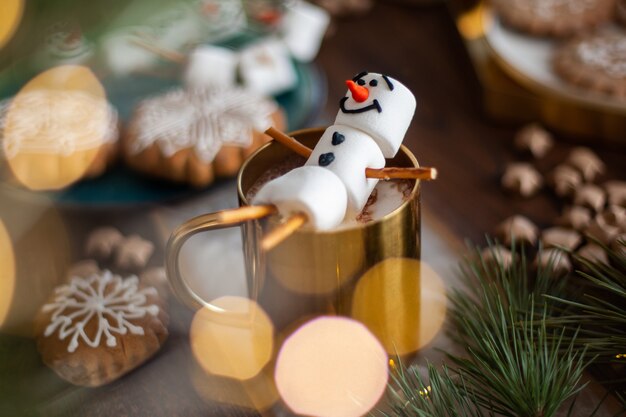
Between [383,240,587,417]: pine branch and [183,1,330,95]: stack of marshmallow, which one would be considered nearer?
[383,240,587,417]: pine branch

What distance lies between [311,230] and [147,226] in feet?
1.19

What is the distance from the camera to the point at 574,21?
1008 mm

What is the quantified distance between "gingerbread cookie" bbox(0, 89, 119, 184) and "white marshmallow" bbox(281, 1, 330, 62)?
0.28 meters

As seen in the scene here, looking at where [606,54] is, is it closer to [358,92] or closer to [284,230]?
[358,92]

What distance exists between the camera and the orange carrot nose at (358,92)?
0.53m

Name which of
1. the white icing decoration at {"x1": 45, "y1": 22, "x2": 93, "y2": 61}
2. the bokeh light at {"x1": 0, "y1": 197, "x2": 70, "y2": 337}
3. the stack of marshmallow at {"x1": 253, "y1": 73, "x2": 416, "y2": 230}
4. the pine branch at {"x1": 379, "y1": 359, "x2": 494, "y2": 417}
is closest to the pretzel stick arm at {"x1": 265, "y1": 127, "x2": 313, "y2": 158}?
the stack of marshmallow at {"x1": 253, "y1": 73, "x2": 416, "y2": 230}

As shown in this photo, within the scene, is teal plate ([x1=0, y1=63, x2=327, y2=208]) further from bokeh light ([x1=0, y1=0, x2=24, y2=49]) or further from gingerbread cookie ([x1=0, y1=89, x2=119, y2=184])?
bokeh light ([x1=0, y1=0, x2=24, y2=49])

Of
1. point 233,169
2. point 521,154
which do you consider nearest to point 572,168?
point 521,154

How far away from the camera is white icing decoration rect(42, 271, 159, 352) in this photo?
644 mm

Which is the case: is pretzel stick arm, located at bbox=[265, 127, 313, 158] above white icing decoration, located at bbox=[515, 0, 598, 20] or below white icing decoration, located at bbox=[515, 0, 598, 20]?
above

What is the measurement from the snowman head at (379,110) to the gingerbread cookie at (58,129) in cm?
42

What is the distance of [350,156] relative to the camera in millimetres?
526

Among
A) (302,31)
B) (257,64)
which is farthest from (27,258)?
(302,31)

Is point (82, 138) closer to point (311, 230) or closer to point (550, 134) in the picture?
point (311, 230)
